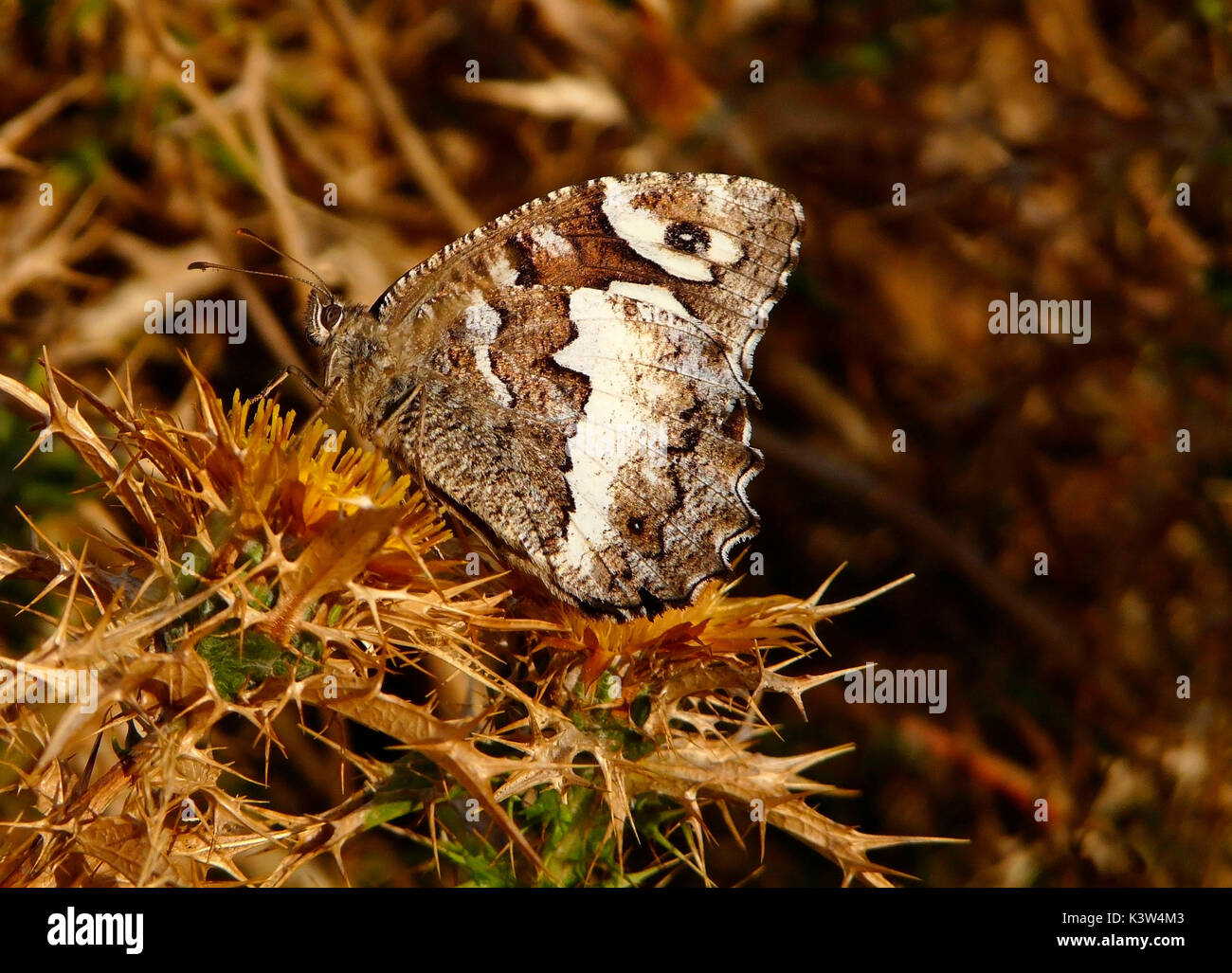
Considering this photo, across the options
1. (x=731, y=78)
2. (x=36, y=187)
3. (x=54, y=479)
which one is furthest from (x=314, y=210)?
(x=731, y=78)
